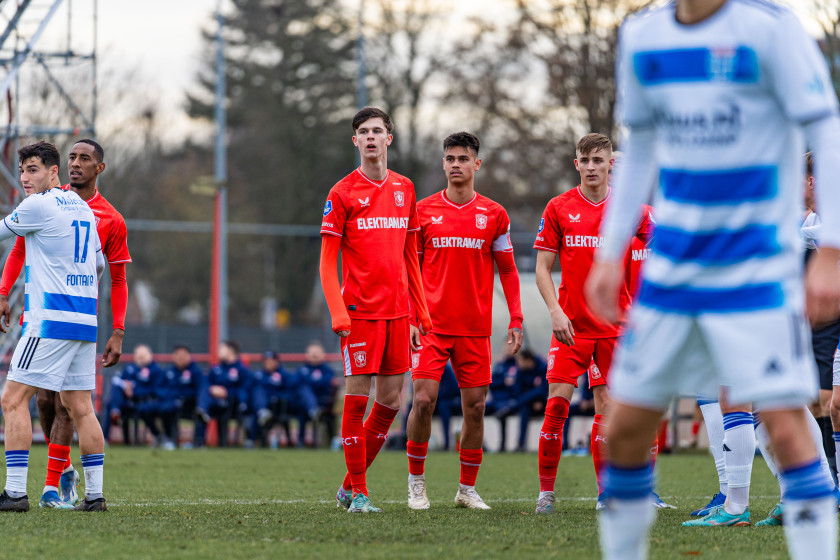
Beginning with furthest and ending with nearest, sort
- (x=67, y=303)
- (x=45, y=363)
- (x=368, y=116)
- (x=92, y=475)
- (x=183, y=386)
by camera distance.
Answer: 1. (x=183, y=386)
2. (x=368, y=116)
3. (x=92, y=475)
4. (x=67, y=303)
5. (x=45, y=363)

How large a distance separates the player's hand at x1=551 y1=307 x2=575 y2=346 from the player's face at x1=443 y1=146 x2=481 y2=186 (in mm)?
1406

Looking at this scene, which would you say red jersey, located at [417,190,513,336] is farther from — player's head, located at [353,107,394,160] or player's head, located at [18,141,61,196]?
player's head, located at [18,141,61,196]

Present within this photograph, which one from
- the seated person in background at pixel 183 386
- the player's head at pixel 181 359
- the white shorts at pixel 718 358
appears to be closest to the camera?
the white shorts at pixel 718 358

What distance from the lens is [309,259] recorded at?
138 ft

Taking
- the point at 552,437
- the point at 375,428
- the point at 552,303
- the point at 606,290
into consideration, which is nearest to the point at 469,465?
the point at 552,437

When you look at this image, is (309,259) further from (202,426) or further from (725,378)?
(725,378)

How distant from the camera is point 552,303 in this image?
7.07 meters

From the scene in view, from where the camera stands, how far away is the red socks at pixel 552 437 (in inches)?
295

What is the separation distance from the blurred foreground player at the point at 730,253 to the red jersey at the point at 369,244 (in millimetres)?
3743

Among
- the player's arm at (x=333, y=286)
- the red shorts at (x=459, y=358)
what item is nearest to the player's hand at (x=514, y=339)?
the red shorts at (x=459, y=358)

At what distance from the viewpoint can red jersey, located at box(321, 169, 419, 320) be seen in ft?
23.4

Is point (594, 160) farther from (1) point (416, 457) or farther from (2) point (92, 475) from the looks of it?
(2) point (92, 475)

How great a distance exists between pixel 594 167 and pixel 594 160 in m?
0.05

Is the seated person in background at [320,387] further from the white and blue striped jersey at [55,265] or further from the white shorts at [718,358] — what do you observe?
the white shorts at [718,358]
